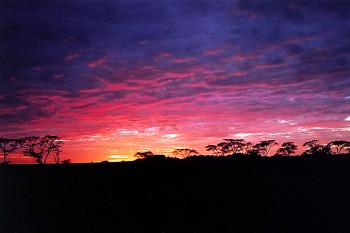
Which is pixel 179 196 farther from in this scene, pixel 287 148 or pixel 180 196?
pixel 287 148

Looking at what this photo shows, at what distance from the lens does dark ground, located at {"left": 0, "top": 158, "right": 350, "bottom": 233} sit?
13172 millimetres

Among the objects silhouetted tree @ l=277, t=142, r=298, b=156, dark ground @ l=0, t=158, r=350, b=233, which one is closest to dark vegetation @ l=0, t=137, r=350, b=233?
dark ground @ l=0, t=158, r=350, b=233

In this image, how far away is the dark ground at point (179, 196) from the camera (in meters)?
13.2

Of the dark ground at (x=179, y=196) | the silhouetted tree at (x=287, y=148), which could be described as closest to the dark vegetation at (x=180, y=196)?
the dark ground at (x=179, y=196)

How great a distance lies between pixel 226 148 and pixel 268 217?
39.6 meters

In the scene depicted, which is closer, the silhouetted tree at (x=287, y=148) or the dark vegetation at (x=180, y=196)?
the dark vegetation at (x=180, y=196)

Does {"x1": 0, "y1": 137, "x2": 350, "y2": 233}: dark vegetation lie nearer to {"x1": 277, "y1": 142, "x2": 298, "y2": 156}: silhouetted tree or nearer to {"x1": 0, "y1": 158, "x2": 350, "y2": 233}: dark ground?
{"x1": 0, "y1": 158, "x2": 350, "y2": 233}: dark ground

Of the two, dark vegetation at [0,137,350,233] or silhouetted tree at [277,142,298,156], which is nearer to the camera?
dark vegetation at [0,137,350,233]

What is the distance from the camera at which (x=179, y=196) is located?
565 inches

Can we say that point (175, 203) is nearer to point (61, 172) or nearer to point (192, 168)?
point (192, 168)

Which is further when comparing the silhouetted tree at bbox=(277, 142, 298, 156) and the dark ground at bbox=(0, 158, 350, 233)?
the silhouetted tree at bbox=(277, 142, 298, 156)

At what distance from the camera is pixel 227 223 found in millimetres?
13414

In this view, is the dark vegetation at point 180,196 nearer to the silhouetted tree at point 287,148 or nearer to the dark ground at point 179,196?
the dark ground at point 179,196

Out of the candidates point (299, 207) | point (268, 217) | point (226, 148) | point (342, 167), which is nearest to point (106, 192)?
point (268, 217)
